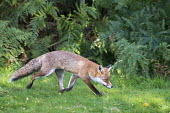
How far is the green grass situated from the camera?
711 cm

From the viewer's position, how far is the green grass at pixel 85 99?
7.11 metres

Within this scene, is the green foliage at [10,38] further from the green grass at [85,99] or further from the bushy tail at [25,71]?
the bushy tail at [25,71]

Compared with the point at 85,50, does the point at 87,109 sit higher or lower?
higher

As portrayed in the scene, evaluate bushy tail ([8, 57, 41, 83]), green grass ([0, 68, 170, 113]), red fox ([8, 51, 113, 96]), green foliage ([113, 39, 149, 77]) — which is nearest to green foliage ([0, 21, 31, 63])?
green grass ([0, 68, 170, 113])

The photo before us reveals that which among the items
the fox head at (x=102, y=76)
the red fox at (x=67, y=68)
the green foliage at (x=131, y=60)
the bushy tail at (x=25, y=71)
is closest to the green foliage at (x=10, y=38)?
the bushy tail at (x=25, y=71)

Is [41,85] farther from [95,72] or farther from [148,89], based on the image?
[148,89]

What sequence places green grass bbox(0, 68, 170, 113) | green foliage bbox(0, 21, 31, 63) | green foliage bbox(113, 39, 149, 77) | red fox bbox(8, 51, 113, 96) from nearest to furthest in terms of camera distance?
green grass bbox(0, 68, 170, 113), red fox bbox(8, 51, 113, 96), green foliage bbox(113, 39, 149, 77), green foliage bbox(0, 21, 31, 63)

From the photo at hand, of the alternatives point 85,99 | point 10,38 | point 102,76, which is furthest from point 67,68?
point 10,38

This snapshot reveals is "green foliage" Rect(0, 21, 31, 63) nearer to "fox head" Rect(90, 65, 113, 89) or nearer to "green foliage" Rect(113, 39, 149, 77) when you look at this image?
"green foliage" Rect(113, 39, 149, 77)

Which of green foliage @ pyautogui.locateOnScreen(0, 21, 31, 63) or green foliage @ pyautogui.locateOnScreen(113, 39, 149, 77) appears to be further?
green foliage @ pyautogui.locateOnScreen(0, 21, 31, 63)

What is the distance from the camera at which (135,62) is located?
991cm

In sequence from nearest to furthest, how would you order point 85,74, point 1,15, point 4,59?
point 85,74, point 4,59, point 1,15

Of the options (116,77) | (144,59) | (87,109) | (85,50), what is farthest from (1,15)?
(87,109)

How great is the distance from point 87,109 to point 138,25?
16.5 ft
